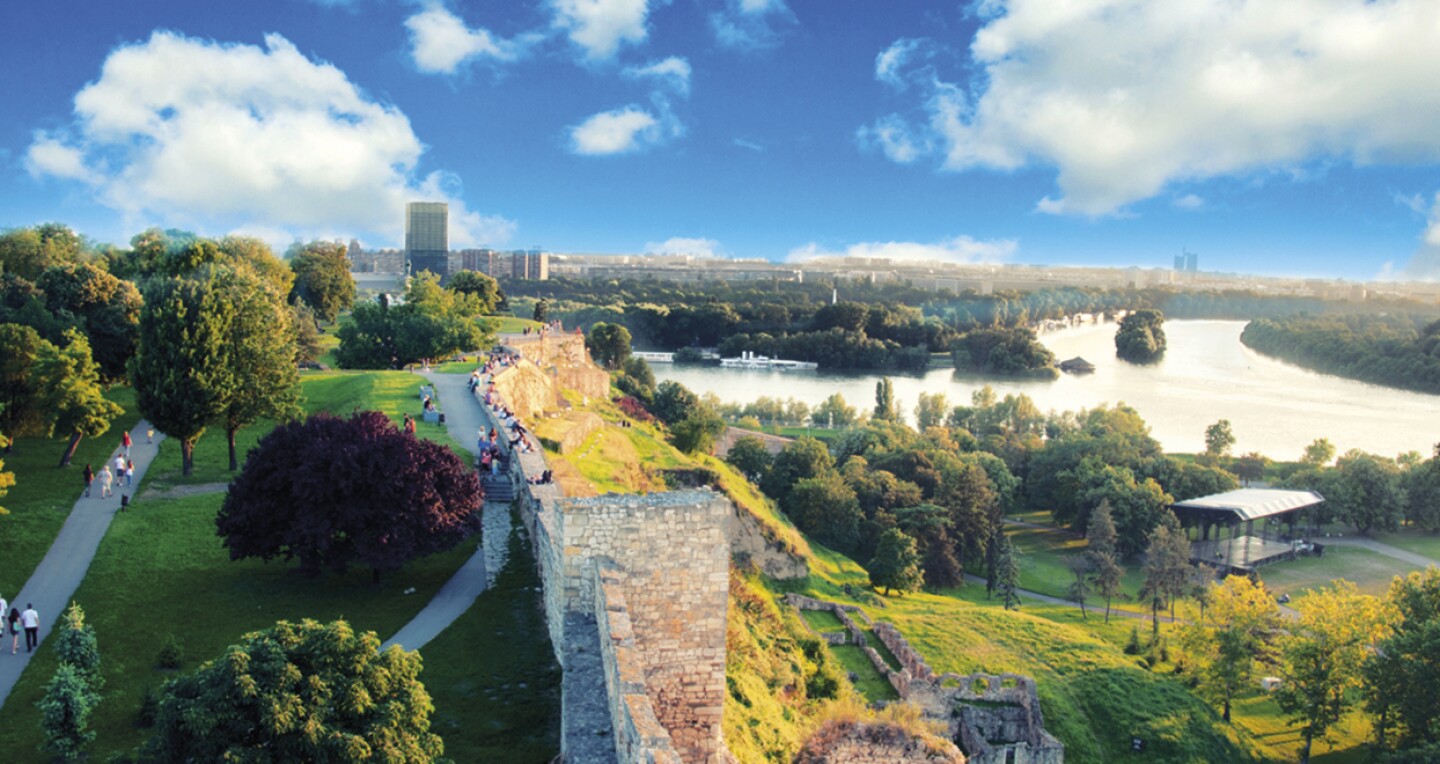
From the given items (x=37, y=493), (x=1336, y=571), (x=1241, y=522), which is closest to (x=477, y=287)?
(x=37, y=493)

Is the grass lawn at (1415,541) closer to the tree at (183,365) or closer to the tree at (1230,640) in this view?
the tree at (1230,640)

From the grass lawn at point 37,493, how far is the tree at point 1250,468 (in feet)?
168

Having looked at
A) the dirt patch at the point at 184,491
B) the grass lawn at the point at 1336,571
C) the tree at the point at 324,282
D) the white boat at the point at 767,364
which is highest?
the tree at the point at 324,282

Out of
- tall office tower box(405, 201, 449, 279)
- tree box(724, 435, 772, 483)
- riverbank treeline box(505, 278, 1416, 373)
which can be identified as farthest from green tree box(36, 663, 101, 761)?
tall office tower box(405, 201, 449, 279)

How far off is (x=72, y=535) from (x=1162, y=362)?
100 metres

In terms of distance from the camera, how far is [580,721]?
8.70 m

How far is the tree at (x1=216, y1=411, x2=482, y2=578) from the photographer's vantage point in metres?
14.4

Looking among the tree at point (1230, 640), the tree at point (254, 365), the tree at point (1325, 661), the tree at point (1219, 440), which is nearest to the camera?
the tree at point (254, 365)

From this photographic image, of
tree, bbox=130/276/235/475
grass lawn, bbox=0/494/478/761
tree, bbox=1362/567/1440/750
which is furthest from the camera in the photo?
tree, bbox=1362/567/1440/750

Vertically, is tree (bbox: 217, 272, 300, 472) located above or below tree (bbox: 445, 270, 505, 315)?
below

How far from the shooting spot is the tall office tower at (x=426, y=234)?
427 feet

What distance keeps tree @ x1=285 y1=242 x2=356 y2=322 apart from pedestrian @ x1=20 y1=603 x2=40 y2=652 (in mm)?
38393

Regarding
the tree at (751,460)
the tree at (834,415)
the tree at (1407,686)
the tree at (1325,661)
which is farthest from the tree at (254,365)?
the tree at (834,415)

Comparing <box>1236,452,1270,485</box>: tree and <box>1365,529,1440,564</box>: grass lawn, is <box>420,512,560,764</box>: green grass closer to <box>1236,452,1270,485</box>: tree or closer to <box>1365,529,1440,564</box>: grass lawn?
<box>1365,529,1440,564</box>: grass lawn
